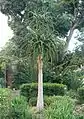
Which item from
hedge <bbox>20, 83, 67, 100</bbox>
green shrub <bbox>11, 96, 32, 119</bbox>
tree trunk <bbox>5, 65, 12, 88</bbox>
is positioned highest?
tree trunk <bbox>5, 65, 12, 88</bbox>

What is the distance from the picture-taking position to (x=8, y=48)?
19922mm

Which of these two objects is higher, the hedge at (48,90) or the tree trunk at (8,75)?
the tree trunk at (8,75)

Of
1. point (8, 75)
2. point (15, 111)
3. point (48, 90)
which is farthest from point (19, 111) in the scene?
point (8, 75)

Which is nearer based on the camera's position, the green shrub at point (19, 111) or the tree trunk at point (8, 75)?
the green shrub at point (19, 111)

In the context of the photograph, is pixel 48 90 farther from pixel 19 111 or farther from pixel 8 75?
pixel 8 75

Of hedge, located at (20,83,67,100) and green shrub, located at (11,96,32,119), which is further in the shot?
hedge, located at (20,83,67,100)

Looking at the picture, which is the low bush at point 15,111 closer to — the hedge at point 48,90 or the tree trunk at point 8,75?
the hedge at point 48,90

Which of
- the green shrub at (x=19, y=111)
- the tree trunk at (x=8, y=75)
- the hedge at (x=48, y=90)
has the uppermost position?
the tree trunk at (x=8, y=75)

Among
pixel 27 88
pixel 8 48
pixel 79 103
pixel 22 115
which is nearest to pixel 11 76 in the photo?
pixel 8 48

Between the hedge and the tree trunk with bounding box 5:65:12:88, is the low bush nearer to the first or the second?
the hedge

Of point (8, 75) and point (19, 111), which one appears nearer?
point (19, 111)

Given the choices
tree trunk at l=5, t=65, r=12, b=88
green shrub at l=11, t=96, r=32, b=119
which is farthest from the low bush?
tree trunk at l=5, t=65, r=12, b=88

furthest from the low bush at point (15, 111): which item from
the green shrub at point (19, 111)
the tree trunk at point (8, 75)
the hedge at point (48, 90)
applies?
the tree trunk at point (8, 75)

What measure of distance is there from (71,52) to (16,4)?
4322 mm
